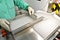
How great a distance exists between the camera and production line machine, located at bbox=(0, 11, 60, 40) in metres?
1.12

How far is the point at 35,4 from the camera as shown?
2400 millimetres

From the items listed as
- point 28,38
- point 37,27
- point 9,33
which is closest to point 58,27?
point 37,27

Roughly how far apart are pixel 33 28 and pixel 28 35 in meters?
0.15

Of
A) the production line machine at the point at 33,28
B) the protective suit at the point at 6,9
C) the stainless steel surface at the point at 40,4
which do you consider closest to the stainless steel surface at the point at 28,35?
the production line machine at the point at 33,28

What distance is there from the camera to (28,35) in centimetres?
115

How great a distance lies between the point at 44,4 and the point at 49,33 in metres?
1.16

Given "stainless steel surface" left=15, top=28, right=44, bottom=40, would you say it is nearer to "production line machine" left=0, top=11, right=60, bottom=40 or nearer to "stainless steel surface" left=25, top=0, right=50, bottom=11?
"production line machine" left=0, top=11, right=60, bottom=40

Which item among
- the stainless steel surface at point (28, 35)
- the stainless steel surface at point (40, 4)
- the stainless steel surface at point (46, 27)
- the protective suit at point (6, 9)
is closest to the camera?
the stainless steel surface at point (28, 35)

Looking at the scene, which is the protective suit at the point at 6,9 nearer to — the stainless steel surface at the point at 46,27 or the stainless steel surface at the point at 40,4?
the stainless steel surface at the point at 46,27

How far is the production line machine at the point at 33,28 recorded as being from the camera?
1121 mm

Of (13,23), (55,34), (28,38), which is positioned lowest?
(55,34)

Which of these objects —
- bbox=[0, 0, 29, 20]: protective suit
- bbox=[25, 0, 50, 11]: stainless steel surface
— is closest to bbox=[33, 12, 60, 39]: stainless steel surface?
bbox=[0, 0, 29, 20]: protective suit

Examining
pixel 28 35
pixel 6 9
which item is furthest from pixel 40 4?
pixel 28 35

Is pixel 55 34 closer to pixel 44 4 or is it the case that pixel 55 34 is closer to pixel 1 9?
pixel 1 9
